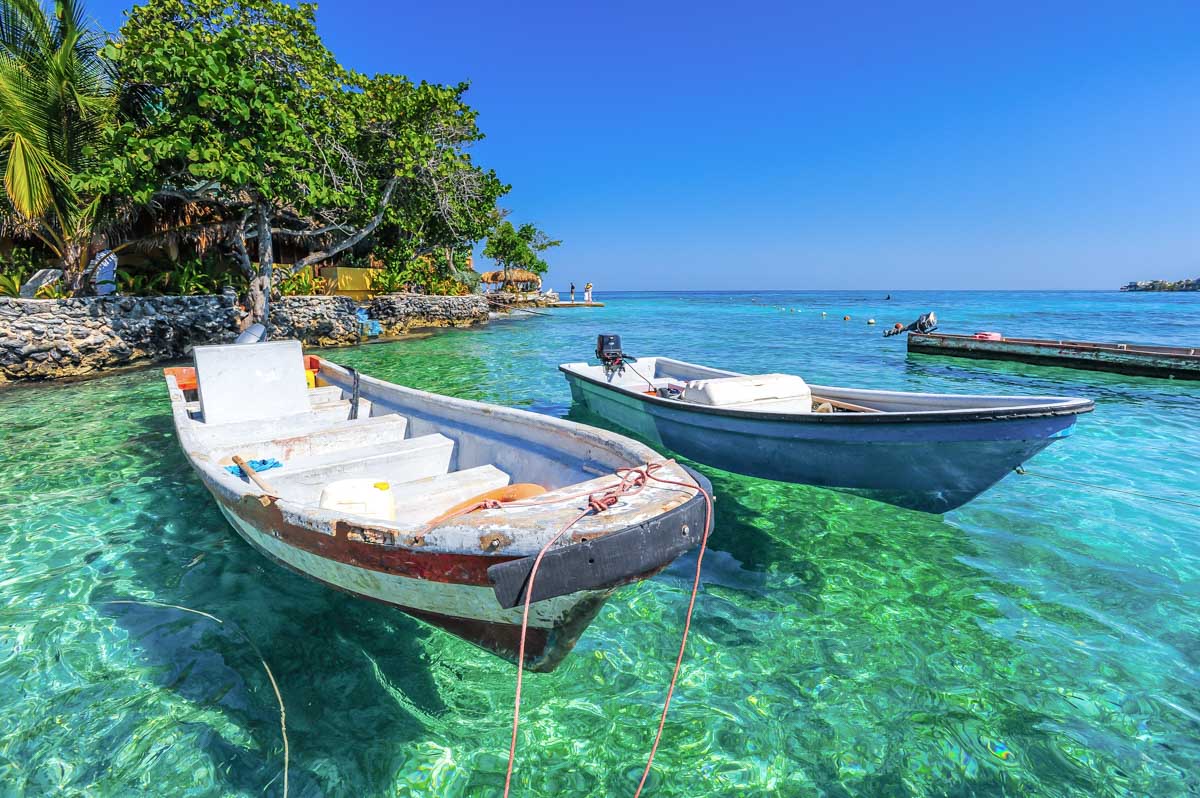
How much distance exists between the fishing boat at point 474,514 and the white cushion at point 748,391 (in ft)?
8.93

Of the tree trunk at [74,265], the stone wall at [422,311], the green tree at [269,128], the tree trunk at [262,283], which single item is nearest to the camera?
the green tree at [269,128]

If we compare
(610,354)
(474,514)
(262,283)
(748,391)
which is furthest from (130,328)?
(474,514)

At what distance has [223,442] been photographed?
5.12m

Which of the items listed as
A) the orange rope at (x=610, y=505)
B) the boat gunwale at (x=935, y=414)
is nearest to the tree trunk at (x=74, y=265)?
the boat gunwale at (x=935, y=414)

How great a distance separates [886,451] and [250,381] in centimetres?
696

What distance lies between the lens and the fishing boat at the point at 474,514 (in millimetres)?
2242

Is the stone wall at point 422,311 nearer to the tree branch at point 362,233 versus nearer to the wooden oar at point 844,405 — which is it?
the tree branch at point 362,233

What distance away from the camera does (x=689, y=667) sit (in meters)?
3.67

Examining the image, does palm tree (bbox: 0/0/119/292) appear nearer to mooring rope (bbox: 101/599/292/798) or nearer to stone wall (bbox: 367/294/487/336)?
stone wall (bbox: 367/294/487/336)

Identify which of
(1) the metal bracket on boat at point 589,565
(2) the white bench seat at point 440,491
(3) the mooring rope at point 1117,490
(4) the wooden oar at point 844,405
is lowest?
(3) the mooring rope at point 1117,490

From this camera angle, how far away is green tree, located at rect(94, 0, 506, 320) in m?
13.5

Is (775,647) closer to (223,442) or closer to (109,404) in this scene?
(223,442)

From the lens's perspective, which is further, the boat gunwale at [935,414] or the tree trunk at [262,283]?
the tree trunk at [262,283]

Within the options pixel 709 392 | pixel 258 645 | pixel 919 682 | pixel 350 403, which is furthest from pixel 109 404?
pixel 919 682
